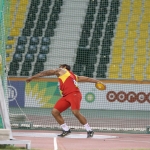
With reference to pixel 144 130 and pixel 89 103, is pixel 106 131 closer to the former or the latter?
pixel 144 130

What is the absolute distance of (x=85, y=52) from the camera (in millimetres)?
26750

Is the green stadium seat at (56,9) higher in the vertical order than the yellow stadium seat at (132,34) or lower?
Result: higher

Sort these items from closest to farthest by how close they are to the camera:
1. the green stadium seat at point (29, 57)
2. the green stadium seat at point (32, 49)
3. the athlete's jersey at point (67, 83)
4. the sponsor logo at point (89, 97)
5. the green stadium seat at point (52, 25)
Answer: the athlete's jersey at point (67, 83), the sponsor logo at point (89, 97), the green stadium seat at point (29, 57), the green stadium seat at point (32, 49), the green stadium seat at point (52, 25)

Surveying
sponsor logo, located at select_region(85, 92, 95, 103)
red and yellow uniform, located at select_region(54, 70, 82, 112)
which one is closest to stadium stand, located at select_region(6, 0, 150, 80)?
sponsor logo, located at select_region(85, 92, 95, 103)

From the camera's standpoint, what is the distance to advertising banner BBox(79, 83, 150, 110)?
2620 centimetres

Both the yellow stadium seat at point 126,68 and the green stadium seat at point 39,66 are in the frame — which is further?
the yellow stadium seat at point 126,68

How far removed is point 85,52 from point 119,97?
2534 mm

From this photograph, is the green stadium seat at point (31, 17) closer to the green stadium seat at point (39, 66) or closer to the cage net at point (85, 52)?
the cage net at point (85, 52)

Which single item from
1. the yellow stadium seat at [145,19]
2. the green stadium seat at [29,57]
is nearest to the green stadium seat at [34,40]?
the green stadium seat at [29,57]

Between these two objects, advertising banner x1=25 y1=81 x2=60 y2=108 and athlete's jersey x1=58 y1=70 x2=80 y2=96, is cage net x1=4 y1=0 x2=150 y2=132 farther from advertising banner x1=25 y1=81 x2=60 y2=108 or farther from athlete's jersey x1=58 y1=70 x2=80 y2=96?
athlete's jersey x1=58 y1=70 x2=80 y2=96

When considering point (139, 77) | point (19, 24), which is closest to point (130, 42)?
point (139, 77)

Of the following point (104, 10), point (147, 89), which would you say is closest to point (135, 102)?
point (147, 89)

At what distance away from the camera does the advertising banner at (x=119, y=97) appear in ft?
86.0

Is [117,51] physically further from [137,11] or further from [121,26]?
[137,11]
